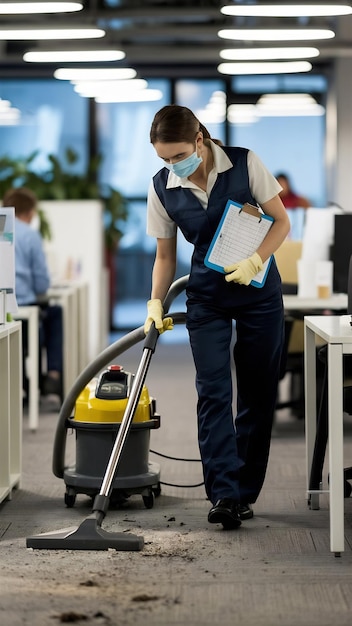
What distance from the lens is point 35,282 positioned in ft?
20.1

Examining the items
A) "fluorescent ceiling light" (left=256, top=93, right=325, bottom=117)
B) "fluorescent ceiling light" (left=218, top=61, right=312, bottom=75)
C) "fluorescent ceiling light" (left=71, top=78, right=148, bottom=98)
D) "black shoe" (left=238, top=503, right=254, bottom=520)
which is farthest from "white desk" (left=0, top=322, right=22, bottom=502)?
"fluorescent ceiling light" (left=256, top=93, right=325, bottom=117)

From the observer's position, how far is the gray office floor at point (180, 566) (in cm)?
262

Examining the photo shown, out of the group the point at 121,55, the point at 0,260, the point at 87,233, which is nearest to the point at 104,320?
the point at 87,233

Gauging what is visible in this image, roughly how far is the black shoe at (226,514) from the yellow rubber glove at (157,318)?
24.0 inches

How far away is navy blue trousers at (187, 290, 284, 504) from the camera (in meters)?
3.45

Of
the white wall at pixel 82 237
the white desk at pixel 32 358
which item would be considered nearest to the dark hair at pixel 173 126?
the white desk at pixel 32 358

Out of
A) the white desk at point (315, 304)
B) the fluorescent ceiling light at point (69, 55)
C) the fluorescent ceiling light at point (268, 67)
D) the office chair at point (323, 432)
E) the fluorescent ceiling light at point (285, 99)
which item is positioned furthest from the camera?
the fluorescent ceiling light at point (285, 99)

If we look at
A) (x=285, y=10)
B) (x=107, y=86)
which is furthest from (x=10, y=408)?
(x=107, y=86)

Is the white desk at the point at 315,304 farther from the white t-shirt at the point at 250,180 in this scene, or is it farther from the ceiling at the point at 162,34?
the ceiling at the point at 162,34

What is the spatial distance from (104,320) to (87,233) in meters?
1.20

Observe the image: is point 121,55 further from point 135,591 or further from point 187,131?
point 135,591

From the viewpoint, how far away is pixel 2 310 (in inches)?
154

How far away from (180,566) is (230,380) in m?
0.71

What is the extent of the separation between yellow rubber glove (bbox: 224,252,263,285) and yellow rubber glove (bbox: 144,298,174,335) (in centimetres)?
30
